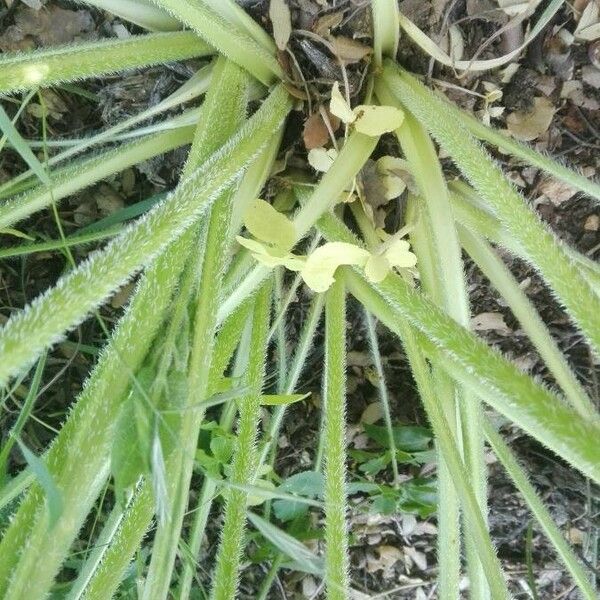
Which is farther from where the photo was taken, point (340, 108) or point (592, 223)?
point (592, 223)

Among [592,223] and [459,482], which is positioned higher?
[592,223]

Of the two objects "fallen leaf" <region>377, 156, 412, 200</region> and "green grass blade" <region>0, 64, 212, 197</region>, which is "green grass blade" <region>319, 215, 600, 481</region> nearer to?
"fallen leaf" <region>377, 156, 412, 200</region>

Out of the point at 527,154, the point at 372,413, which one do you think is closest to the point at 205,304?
the point at 527,154

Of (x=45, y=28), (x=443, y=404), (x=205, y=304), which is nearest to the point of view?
(x=205, y=304)

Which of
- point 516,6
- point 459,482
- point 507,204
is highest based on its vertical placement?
point 516,6

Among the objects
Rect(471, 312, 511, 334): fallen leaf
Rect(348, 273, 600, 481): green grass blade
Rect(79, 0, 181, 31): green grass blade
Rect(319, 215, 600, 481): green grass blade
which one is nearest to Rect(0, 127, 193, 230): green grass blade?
Rect(79, 0, 181, 31): green grass blade

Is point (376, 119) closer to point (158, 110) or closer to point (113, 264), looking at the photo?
point (158, 110)

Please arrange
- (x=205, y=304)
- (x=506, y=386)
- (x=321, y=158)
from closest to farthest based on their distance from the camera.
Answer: (x=506, y=386) → (x=205, y=304) → (x=321, y=158)
